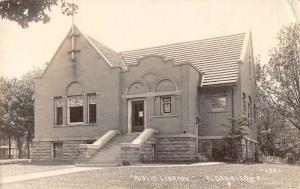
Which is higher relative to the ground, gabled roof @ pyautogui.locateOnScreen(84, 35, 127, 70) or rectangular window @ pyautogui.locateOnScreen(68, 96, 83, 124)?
gabled roof @ pyautogui.locateOnScreen(84, 35, 127, 70)

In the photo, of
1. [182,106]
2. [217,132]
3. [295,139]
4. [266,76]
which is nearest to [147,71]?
[182,106]

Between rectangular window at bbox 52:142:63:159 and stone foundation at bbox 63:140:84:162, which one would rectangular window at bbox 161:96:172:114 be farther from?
rectangular window at bbox 52:142:63:159

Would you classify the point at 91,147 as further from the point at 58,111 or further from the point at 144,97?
the point at 58,111

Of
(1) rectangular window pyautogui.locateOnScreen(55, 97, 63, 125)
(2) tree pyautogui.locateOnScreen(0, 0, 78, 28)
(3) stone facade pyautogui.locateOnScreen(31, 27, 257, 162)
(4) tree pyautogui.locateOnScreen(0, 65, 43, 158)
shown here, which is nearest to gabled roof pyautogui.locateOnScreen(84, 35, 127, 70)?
(3) stone facade pyautogui.locateOnScreen(31, 27, 257, 162)

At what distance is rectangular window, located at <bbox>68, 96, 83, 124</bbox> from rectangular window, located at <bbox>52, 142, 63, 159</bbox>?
146 centimetres

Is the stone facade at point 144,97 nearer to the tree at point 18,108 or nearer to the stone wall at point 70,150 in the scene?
the stone wall at point 70,150

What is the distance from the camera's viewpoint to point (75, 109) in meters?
22.5

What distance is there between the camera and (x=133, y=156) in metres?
17.1

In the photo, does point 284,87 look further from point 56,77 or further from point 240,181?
point 240,181

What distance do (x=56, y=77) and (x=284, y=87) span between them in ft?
41.7

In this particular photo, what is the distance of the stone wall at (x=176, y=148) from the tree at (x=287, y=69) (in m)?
7.62

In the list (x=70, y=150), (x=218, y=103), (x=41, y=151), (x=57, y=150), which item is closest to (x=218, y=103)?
(x=218, y=103)

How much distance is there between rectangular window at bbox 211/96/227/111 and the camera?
817 inches

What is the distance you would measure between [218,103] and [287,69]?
561 centimetres
